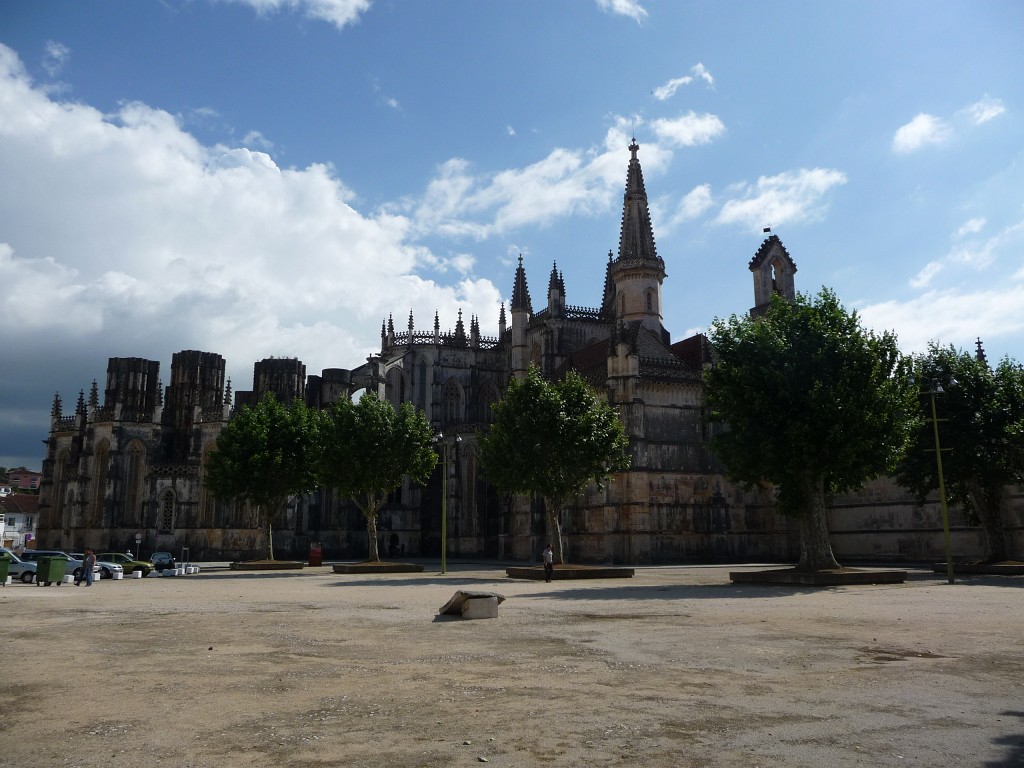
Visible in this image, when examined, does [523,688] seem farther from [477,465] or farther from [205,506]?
[205,506]

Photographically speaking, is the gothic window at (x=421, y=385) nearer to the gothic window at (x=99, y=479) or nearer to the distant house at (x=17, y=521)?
the gothic window at (x=99, y=479)

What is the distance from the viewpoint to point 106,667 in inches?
455

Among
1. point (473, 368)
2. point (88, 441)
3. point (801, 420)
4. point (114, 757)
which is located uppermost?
point (473, 368)

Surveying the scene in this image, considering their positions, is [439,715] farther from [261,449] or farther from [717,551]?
[717,551]

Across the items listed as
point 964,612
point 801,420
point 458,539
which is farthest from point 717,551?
point 964,612

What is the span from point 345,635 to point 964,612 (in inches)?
516

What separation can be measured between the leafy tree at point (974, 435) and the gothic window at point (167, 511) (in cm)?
5582

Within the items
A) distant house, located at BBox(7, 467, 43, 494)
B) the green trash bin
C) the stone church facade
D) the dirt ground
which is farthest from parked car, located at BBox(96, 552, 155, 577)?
distant house, located at BBox(7, 467, 43, 494)

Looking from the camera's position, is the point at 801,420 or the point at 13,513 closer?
the point at 801,420

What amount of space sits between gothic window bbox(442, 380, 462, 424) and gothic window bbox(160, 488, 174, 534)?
2366cm

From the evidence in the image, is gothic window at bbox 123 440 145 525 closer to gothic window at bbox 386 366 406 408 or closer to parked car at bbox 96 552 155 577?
gothic window at bbox 386 366 406 408

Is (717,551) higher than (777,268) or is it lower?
lower

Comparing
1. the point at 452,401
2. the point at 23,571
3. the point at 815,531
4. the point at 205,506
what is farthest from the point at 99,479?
the point at 815,531

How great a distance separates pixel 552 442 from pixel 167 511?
149 ft
